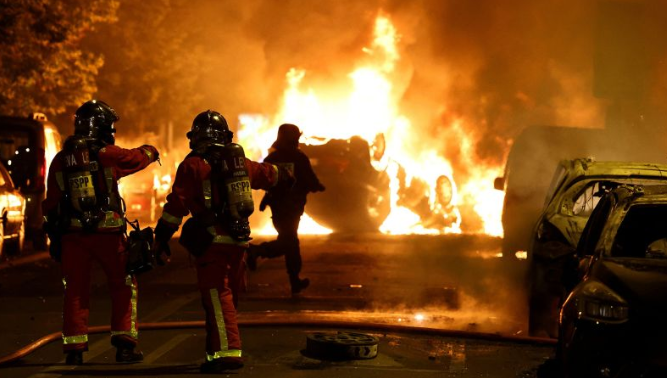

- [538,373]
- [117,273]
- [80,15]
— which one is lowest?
[538,373]

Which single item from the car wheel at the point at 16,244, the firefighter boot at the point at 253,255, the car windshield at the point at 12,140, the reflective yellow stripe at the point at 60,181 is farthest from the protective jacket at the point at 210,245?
the car windshield at the point at 12,140

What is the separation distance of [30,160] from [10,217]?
234cm

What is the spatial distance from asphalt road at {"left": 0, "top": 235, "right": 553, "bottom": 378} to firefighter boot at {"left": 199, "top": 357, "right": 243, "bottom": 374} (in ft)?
0.47

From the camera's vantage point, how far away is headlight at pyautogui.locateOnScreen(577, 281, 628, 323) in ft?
18.6

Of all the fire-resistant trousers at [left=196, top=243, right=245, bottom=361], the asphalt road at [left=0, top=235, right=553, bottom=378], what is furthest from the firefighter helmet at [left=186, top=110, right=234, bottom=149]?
the asphalt road at [left=0, top=235, right=553, bottom=378]

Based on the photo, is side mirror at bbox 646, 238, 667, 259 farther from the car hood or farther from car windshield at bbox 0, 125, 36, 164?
car windshield at bbox 0, 125, 36, 164

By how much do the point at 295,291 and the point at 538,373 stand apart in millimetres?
4615

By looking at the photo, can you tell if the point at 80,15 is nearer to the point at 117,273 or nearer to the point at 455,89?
the point at 455,89

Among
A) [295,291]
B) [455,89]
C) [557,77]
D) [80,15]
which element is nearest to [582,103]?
[557,77]

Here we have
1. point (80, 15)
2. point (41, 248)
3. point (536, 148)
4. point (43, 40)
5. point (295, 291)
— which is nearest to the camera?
point (295, 291)

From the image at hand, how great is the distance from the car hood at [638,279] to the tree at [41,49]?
18.7 metres

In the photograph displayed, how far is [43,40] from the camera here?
24.7 m

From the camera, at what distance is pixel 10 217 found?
52.3 ft

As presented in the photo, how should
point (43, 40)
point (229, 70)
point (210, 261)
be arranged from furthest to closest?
point (229, 70)
point (43, 40)
point (210, 261)
